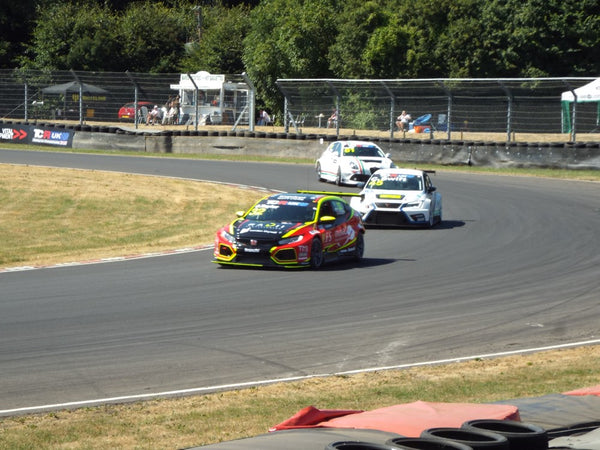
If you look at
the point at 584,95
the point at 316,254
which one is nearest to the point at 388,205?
the point at 316,254

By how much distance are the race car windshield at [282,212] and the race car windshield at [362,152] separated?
45.1ft

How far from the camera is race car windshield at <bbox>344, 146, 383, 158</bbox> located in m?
31.4

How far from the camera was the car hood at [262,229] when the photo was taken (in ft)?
54.6

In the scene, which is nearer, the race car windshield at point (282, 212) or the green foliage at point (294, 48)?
the race car windshield at point (282, 212)

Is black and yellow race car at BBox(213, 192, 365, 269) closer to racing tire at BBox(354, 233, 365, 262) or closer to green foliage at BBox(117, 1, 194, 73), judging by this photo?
racing tire at BBox(354, 233, 365, 262)

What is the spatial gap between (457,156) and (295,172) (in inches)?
241

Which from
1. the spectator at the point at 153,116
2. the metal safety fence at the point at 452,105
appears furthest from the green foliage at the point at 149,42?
the metal safety fence at the point at 452,105

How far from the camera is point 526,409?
6.96 m

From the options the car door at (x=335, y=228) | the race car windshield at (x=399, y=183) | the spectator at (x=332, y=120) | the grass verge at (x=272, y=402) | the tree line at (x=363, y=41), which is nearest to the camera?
the grass verge at (x=272, y=402)

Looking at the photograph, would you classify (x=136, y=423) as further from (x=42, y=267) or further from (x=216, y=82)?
(x=216, y=82)

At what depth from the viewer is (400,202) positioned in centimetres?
2233

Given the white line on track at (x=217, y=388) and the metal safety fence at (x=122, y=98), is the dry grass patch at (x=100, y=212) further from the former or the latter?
the metal safety fence at (x=122, y=98)

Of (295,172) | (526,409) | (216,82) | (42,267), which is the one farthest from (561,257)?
(216,82)

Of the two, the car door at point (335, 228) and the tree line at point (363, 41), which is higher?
the tree line at point (363, 41)
